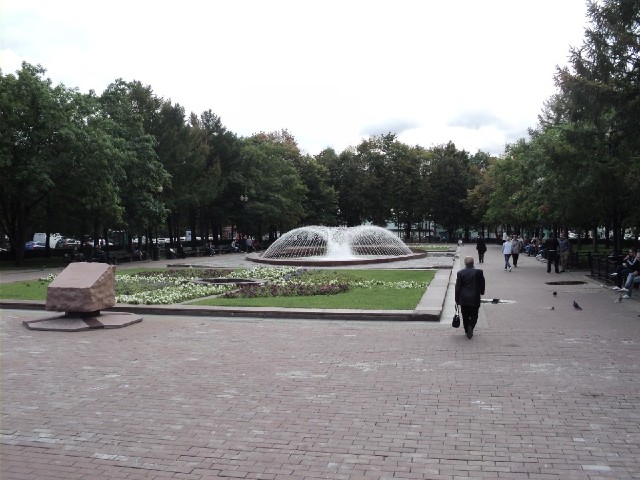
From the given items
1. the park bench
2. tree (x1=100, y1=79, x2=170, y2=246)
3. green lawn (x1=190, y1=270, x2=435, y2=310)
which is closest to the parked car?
the park bench

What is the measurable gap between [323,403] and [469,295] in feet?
16.6

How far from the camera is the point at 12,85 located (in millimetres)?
32469

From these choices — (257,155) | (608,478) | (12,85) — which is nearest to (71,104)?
(12,85)

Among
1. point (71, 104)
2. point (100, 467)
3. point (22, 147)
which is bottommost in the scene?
point (100, 467)

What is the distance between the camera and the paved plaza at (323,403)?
16.6ft

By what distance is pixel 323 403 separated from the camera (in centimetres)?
682

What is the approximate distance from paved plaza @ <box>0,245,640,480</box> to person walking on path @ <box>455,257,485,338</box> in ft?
1.39

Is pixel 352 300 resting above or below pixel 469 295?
below

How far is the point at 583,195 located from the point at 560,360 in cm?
1434

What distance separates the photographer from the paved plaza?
5051 millimetres

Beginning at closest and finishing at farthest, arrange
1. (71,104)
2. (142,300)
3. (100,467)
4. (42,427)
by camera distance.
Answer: (100,467) < (42,427) < (142,300) < (71,104)

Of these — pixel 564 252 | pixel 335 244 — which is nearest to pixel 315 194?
pixel 335 244

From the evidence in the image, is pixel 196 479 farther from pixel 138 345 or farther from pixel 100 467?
pixel 138 345

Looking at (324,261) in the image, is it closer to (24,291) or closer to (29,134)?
(24,291)
